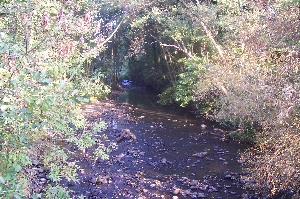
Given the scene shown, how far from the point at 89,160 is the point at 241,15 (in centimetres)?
987

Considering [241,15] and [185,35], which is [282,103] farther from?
[185,35]

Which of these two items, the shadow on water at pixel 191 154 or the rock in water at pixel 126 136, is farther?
the rock in water at pixel 126 136

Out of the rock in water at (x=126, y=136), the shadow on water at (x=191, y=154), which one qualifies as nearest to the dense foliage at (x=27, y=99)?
the shadow on water at (x=191, y=154)

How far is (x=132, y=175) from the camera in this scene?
9.74m

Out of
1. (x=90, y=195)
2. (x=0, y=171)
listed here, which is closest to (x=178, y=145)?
(x=90, y=195)

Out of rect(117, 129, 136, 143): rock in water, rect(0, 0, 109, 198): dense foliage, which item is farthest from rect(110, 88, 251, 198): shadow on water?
rect(0, 0, 109, 198): dense foliage

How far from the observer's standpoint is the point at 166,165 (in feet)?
35.2

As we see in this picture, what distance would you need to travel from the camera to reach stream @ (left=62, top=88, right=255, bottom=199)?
8539 mm

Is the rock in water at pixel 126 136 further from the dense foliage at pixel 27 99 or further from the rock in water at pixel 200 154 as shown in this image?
the dense foliage at pixel 27 99

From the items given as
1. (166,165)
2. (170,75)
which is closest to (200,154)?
(166,165)

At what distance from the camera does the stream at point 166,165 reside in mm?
8539

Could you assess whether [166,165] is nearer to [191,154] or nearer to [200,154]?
[191,154]

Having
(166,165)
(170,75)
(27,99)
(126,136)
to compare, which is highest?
(27,99)

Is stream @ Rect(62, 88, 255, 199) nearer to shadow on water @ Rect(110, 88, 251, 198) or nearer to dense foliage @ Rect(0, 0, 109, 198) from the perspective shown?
shadow on water @ Rect(110, 88, 251, 198)
